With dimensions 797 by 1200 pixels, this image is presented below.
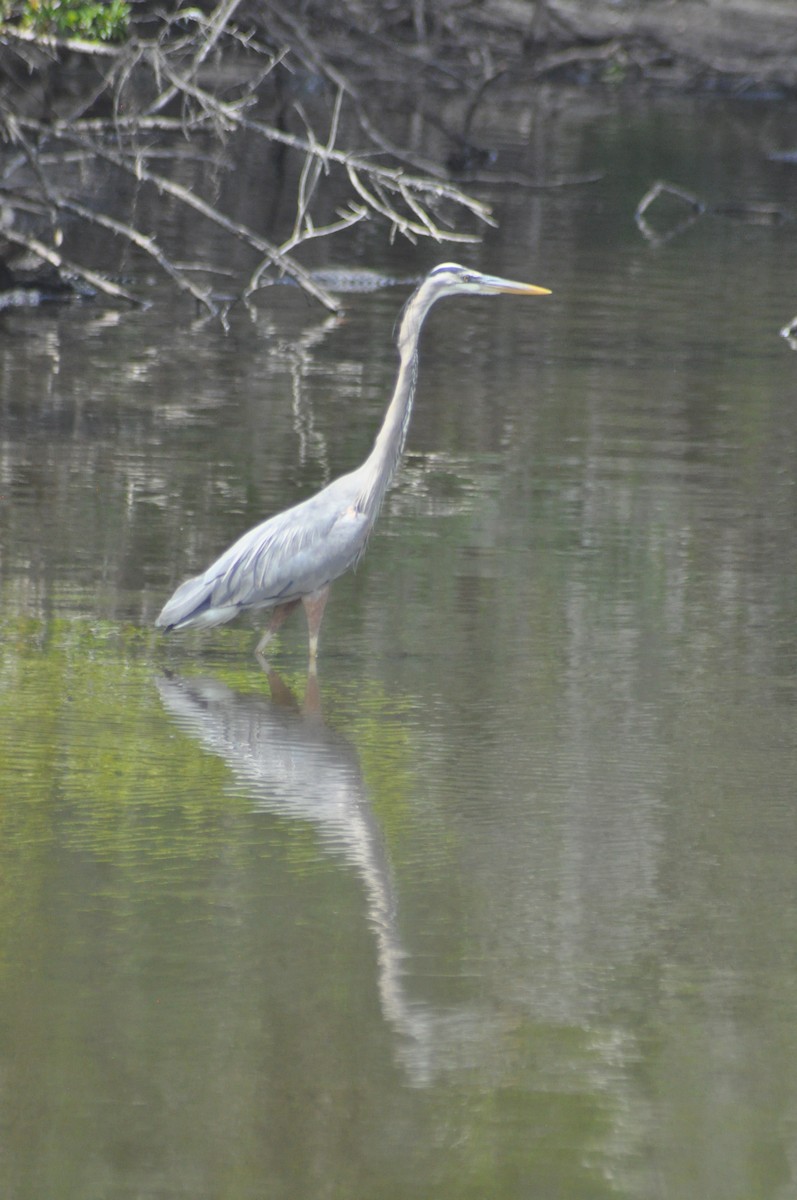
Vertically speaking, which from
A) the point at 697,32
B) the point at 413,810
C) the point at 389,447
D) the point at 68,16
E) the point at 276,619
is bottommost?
the point at 413,810

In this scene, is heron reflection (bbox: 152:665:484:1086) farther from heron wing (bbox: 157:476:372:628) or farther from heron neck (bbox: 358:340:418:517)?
heron neck (bbox: 358:340:418:517)

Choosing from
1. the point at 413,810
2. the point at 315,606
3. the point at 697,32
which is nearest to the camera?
the point at 413,810

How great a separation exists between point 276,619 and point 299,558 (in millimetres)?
314

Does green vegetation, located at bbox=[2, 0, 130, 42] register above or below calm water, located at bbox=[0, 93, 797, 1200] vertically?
above

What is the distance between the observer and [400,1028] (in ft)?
14.4

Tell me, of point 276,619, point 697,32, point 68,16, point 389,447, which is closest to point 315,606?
point 276,619

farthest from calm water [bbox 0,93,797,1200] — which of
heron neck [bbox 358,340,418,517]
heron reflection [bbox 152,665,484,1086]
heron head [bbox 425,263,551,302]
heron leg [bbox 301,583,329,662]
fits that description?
heron head [bbox 425,263,551,302]

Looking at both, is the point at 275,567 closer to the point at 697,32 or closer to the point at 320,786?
the point at 320,786

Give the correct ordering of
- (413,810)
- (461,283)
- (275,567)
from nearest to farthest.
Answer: (413,810), (275,567), (461,283)

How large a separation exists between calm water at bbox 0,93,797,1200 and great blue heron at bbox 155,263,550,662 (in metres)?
0.18

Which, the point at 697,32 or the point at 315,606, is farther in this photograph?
the point at 697,32

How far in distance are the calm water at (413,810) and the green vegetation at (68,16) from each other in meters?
2.45

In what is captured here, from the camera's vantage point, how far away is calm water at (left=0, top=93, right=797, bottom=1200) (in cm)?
402

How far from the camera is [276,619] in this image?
7418 mm
